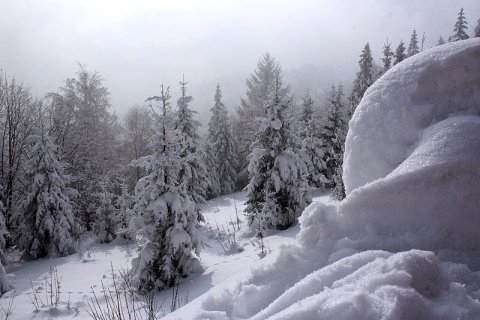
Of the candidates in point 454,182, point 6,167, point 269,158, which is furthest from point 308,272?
point 6,167

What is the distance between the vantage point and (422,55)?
86.3 inches

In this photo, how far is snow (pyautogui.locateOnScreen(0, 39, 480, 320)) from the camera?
120cm

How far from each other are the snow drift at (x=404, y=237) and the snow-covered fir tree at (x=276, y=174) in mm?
12236

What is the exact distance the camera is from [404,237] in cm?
147

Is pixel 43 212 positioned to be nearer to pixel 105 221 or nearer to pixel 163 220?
pixel 105 221

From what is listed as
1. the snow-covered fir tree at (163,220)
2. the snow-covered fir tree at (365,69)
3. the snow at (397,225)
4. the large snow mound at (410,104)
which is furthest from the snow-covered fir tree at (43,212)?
the snow-covered fir tree at (365,69)

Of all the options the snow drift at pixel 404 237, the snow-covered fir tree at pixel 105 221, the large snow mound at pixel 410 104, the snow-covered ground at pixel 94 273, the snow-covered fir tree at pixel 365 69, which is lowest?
the snow-covered ground at pixel 94 273

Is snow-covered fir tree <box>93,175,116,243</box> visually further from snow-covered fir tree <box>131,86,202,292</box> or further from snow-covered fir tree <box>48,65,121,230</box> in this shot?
snow-covered fir tree <box>131,86,202,292</box>

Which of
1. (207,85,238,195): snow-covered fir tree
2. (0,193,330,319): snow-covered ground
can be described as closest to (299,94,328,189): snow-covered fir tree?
(0,193,330,319): snow-covered ground

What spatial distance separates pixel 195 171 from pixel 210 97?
115 m

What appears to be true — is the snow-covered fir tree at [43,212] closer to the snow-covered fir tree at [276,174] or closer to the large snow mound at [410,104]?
the snow-covered fir tree at [276,174]

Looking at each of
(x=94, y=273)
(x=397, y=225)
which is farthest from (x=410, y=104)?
(x=94, y=273)

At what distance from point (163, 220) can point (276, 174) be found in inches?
262

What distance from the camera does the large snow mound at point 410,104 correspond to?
1943 millimetres
